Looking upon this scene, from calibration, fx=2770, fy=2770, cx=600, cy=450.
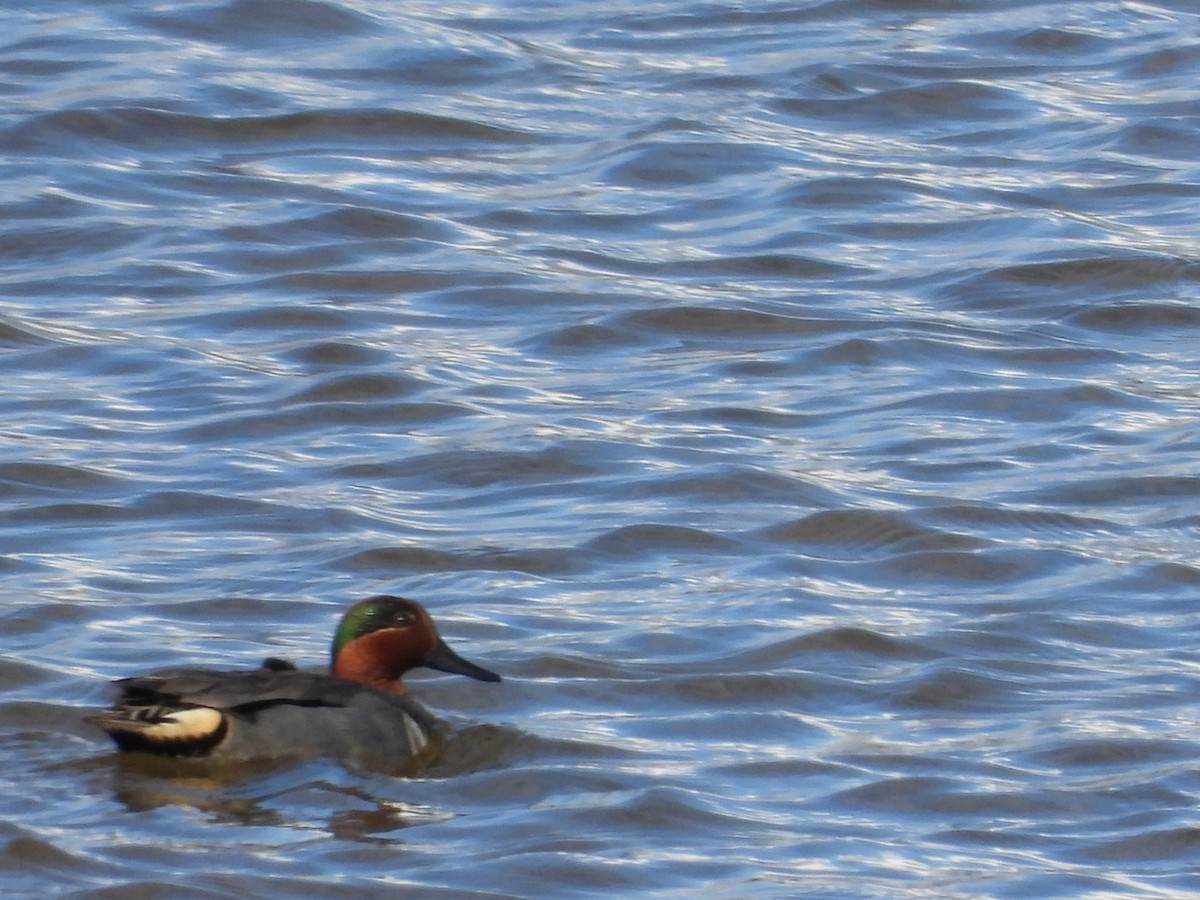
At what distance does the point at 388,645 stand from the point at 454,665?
0.21m

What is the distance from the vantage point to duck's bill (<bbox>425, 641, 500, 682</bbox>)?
8.39 metres

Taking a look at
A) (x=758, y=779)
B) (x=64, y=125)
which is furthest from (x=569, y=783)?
(x=64, y=125)

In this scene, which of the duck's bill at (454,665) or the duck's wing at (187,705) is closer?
the duck's wing at (187,705)

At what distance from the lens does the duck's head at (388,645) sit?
8.40m

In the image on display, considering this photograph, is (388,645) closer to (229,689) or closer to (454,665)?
(454,665)

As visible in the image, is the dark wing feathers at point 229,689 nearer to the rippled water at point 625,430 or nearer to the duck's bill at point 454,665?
the rippled water at point 625,430

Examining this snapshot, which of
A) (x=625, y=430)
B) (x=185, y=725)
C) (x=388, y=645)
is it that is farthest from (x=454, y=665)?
(x=625, y=430)

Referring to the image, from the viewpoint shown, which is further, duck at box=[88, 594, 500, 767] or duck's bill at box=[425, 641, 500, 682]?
duck's bill at box=[425, 641, 500, 682]

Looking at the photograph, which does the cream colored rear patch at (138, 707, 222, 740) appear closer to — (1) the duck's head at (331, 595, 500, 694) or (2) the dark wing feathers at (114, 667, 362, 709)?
(2) the dark wing feathers at (114, 667, 362, 709)

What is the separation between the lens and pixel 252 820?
7363 mm

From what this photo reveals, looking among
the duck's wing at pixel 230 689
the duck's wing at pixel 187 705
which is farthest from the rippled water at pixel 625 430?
the duck's wing at pixel 230 689

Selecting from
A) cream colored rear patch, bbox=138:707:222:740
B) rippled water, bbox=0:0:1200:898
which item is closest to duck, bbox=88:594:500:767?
cream colored rear patch, bbox=138:707:222:740

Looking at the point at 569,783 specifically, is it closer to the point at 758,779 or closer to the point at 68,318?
the point at 758,779

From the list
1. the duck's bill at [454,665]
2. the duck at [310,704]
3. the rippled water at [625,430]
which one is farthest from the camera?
the duck's bill at [454,665]
